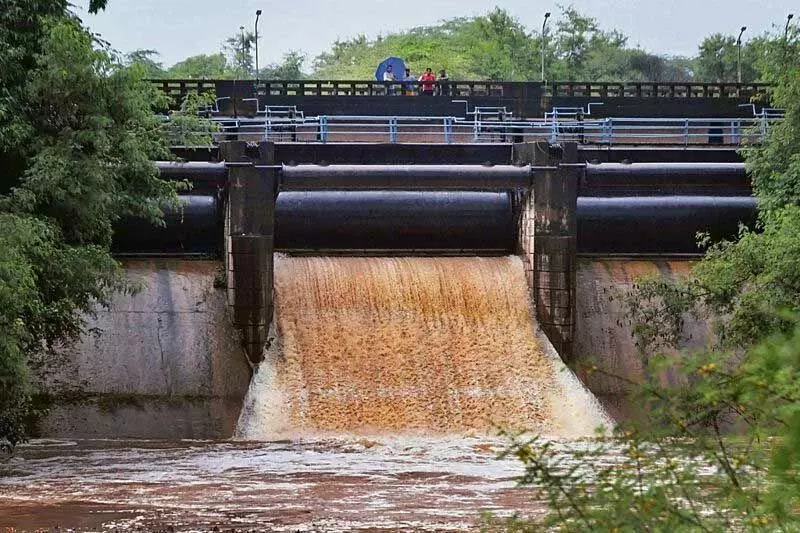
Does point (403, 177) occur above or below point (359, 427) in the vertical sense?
above

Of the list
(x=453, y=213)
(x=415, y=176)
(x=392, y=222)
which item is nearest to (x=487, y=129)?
(x=453, y=213)

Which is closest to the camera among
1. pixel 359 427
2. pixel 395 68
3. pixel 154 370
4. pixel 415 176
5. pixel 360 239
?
pixel 359 427

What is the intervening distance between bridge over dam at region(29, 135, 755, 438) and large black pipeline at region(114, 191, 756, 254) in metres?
0.03

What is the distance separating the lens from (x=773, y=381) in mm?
6465

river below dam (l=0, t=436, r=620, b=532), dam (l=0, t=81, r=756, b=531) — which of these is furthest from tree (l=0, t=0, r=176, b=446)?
dam (l=0, t=81, r=756, b=531)

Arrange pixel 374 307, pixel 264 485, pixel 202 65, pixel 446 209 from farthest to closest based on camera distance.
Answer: pixel 202 65
pixel 446 209
pixel 374 307
pixel 264 485

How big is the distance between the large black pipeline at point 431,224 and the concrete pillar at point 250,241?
1.54 metres

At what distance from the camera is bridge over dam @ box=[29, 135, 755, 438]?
26.5 metres

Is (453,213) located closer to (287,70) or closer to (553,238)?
(553,238)

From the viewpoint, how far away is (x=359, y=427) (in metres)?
25.0

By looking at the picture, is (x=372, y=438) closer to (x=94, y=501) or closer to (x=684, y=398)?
(x=94, y=501)

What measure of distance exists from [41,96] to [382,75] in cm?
3016

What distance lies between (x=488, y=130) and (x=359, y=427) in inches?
555

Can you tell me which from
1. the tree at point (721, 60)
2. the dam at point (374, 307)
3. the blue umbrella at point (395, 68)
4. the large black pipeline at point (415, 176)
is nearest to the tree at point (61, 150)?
the dam at point (374, 307)
